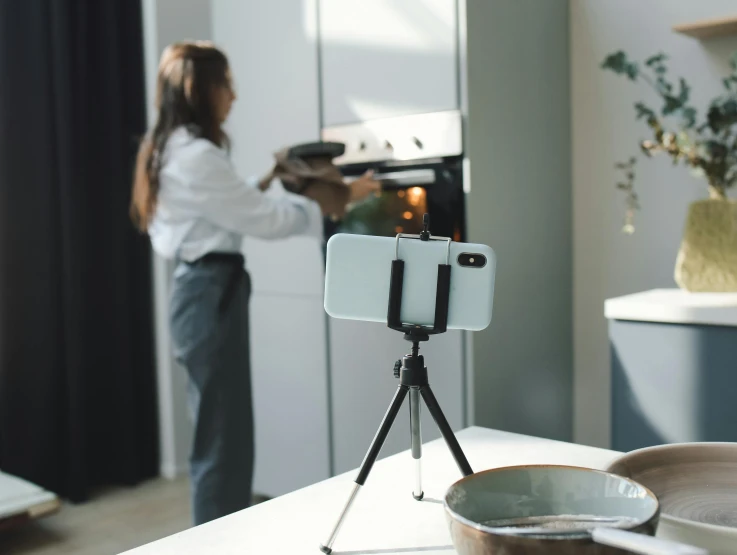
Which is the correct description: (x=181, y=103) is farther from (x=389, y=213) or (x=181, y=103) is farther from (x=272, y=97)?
(x=389, y=213)

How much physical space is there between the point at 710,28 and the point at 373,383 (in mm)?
1487

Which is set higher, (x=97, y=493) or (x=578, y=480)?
(x=578, y=480)

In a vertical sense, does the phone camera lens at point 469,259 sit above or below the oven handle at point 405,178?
below

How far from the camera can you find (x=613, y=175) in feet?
8.59

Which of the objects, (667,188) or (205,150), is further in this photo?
(667,188)

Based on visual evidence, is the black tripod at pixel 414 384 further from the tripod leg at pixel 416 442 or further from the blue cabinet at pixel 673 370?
the blue cabinet at pixel 673 370

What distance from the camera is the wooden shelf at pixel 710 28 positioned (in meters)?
2.21

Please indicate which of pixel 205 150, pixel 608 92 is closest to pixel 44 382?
pixel 205 150

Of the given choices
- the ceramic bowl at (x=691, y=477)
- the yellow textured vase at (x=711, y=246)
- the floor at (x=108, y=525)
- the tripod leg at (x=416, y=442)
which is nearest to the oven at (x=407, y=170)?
the yellow textured vase at (x=711, y=246)

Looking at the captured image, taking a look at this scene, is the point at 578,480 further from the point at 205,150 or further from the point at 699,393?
the point at 205,150

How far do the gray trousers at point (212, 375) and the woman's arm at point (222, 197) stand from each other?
0.44 feet

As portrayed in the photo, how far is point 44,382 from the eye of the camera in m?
3.05

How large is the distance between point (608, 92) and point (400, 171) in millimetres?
778

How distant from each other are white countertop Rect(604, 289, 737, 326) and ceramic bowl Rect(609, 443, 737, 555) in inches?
47.6
